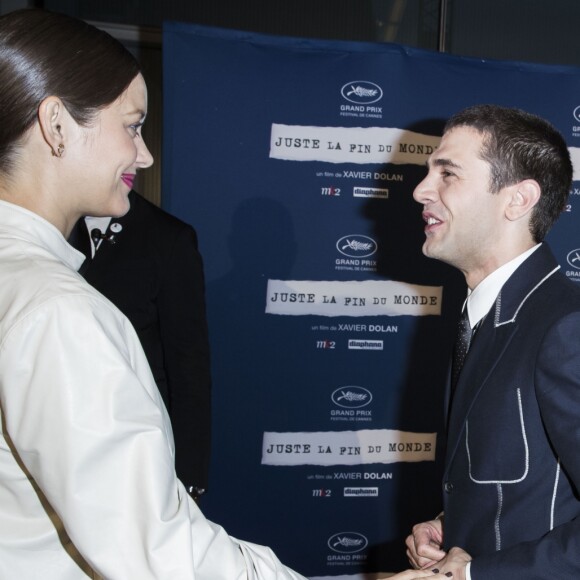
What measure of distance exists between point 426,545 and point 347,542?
65.7 inches

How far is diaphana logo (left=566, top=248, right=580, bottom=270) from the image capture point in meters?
3.42

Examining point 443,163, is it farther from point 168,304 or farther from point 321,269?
point 321,269

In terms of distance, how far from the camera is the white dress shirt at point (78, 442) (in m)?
0.86

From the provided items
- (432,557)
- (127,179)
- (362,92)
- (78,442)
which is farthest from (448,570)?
(362,92)

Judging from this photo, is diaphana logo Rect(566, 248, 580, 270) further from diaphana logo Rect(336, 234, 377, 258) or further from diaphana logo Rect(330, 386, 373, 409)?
diaphana logo Rect(330, 386, 373, 409)

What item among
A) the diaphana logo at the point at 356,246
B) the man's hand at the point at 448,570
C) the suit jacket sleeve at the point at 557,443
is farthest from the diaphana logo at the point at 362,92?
the man's hand at the point at 448,570

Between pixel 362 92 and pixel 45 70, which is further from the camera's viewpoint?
pixel 362 92

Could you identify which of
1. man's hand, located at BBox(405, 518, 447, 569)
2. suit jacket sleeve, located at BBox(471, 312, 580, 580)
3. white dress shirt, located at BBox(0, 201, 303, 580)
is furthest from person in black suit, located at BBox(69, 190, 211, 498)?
white dress shirt, located at BBox(0, 201, 303, 580)

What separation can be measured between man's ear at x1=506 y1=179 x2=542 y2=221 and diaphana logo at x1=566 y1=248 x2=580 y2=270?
1.88 metres

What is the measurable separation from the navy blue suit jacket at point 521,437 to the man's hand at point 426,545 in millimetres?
106

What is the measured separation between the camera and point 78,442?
0.86 m

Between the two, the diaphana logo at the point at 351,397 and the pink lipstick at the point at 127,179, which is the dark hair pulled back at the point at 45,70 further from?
the diaphana logo at the point at 351,397

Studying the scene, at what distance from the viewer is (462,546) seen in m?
1.47

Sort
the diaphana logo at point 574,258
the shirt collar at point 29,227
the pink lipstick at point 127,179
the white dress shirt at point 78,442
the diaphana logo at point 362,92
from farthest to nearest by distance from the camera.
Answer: the diaphana logo at point 574,258 < the diaphana logo at point 362,92 < the pink lipstick at point 127,179 < the shirt collar at point 29,227 < the white dress shirt at point 78,442
